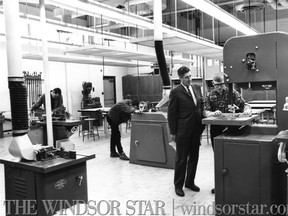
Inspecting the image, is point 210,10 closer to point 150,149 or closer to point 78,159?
point 150,149

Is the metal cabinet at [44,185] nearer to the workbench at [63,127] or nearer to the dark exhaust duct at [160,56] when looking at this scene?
the workbench at [63,127]

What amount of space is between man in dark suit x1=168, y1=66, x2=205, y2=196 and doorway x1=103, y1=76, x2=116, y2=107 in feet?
29.3

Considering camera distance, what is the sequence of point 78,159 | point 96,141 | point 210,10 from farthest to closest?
1. point 96,141
2. point 210,10
3. point 78,159

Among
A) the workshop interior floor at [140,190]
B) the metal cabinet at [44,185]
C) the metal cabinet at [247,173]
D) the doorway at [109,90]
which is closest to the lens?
the metal cabinet at [44,185]

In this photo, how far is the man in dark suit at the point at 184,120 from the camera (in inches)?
130

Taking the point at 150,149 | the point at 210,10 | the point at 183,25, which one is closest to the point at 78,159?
the point at 150,149

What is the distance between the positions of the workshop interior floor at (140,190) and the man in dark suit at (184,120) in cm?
25

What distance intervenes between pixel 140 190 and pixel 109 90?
8.98 metres

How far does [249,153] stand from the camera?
2578mm

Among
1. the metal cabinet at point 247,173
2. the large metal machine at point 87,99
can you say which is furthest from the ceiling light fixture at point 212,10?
the large metal machine at point 87,99

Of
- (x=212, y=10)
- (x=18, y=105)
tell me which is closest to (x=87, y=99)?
(x=212, y=10)

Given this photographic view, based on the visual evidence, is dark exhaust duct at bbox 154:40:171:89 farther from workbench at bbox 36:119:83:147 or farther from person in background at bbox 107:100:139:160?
workbench at bbox 36:119:83:147

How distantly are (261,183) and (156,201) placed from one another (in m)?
1.20

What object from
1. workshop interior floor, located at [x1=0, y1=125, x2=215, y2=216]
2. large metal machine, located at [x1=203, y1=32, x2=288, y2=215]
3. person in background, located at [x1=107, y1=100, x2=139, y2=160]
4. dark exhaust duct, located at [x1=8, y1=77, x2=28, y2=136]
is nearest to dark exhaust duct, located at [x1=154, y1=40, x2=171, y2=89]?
person in background, located at [x1=107, y1=100, x2=139, y2=160]
